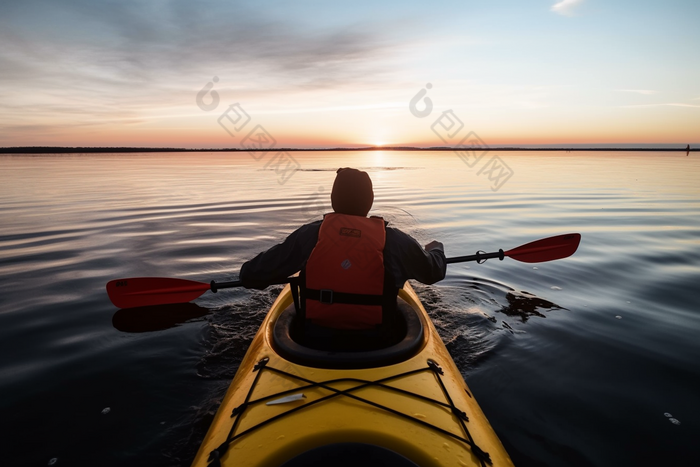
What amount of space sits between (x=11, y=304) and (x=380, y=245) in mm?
5697

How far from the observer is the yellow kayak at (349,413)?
1.74 m

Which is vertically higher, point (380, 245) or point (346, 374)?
point (380, 245)

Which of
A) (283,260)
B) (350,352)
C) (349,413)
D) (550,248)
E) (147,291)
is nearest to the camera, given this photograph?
(349,413)

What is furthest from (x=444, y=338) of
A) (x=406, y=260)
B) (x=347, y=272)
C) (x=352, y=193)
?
(x=352, y=193)

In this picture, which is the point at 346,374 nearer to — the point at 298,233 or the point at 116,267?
the point at 298,233

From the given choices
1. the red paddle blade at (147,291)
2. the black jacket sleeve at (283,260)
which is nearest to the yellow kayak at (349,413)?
the black jacket sleeve at (283,260)

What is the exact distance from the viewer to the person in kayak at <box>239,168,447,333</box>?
2.46 metres

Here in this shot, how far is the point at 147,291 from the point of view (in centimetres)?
438

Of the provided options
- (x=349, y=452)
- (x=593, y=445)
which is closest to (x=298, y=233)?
(x=349, y=452)

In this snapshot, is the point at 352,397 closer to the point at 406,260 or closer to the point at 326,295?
the point at 326,295

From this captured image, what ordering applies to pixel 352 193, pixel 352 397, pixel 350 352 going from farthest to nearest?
pixel 352 193
pixel 350 352
pixel 352 397

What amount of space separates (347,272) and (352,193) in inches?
21.8

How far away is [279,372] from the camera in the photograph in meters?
2.38

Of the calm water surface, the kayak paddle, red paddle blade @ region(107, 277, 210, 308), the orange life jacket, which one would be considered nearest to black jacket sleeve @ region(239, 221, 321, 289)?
the orange life jacket
